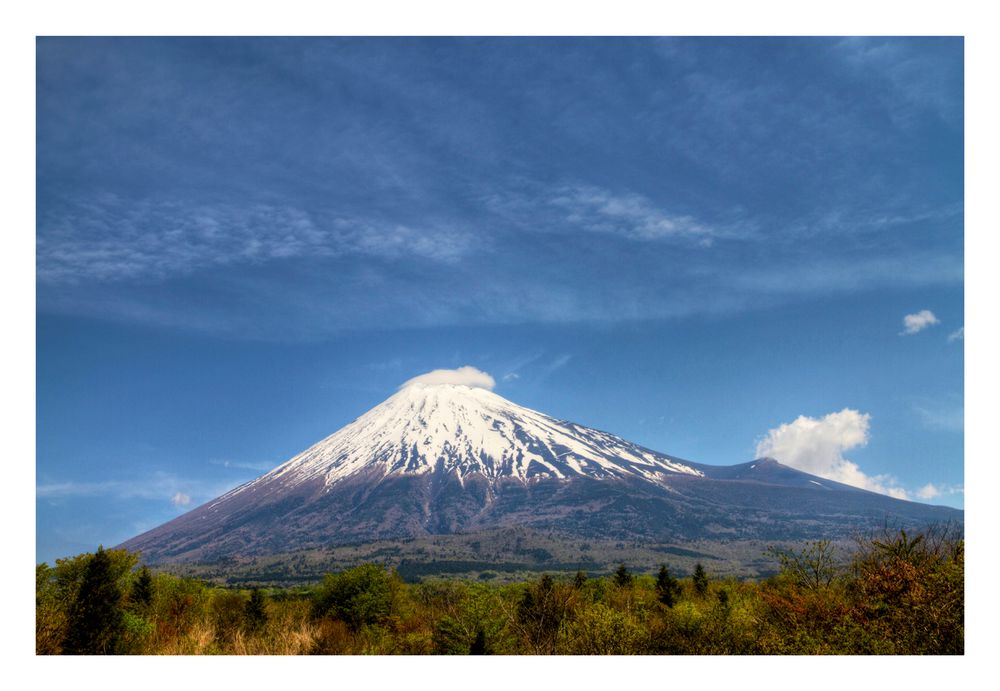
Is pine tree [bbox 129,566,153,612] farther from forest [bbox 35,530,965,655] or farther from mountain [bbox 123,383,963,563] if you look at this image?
mountain [bbox 123,383,963,563]

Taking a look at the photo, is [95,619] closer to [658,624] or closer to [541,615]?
[541,615]

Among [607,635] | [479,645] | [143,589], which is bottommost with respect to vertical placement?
[143,589]

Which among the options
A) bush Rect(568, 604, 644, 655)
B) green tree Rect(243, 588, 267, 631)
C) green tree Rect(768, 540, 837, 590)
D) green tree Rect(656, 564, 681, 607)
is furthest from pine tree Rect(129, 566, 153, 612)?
green tree Rect(656, 564, 681, 607)

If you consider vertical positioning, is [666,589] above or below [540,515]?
above

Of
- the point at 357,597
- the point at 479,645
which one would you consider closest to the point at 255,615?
the point at 357,597

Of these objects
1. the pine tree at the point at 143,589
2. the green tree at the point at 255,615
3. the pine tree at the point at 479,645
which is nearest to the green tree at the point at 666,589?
the green tree at the point at 255,615
